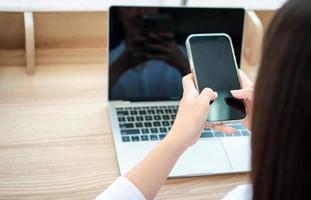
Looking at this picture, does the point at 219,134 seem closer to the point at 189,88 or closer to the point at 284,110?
the point at 189,88

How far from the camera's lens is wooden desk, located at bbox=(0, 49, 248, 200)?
29.4 inches

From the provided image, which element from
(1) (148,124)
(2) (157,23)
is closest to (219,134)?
(1) (148,124)

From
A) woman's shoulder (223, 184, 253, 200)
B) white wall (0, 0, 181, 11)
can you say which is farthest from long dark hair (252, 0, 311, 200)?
white wall (0, 0, 181, 11)

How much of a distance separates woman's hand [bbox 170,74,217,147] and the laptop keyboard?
7.5 inches

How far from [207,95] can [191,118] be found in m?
0.05

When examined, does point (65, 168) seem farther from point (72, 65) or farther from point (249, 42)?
point (249, 42)

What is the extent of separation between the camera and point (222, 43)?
81 centimetres

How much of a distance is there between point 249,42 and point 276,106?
2.33 ft

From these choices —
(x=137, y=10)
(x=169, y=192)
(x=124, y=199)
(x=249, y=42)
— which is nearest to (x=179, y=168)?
(x=169, y=192)

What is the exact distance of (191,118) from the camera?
0.67m

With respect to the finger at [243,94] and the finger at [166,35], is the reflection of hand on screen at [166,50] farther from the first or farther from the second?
the finger at [243,94]

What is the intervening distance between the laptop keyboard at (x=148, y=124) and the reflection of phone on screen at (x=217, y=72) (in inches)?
5.3

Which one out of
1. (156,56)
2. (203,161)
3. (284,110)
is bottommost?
(203,161)

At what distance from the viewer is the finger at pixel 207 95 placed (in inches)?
27.0
